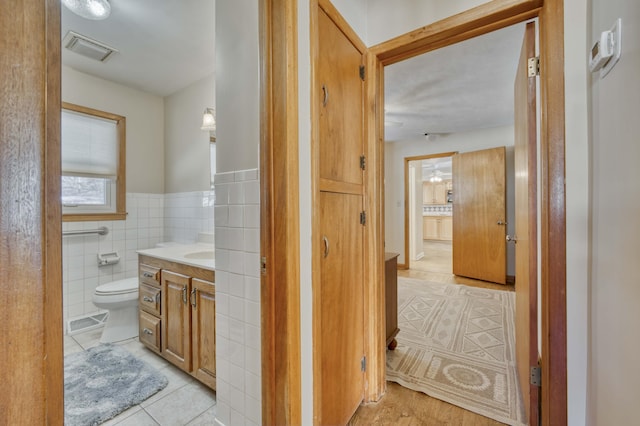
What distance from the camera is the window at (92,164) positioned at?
8.36 feet

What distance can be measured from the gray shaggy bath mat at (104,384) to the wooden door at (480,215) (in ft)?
13.4

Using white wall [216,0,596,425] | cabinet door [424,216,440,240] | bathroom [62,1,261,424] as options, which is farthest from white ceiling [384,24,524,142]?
cabinet door [424,216,440,240]

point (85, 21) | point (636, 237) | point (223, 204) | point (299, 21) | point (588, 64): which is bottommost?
point (636, 237)

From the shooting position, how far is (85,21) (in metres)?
1.91

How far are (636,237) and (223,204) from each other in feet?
4.64

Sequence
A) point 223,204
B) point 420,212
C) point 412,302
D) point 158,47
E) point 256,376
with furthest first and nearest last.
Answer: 1. point 420,212
2. point 412,302
3. point 158,47
4. point 223,204
5. point 256,376

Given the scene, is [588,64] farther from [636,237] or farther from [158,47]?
[158,47]

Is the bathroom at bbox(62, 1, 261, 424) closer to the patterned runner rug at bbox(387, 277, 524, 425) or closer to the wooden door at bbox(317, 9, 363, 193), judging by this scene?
the wooden door at bbox(317, 9, 363, 193)

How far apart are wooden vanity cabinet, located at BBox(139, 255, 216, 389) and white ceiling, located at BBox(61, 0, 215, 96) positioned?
1693mm

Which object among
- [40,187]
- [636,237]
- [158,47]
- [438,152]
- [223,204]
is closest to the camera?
[40,187]

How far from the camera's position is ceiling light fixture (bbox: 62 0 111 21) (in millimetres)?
1653

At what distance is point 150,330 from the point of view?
78.1 inches

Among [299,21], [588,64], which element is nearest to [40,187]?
[299,21]

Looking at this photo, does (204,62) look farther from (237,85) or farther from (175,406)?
(175,406)
